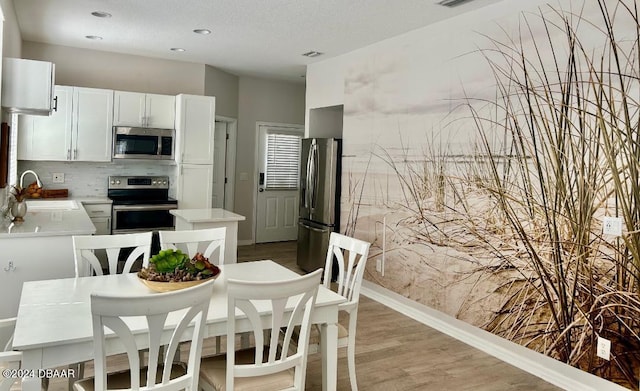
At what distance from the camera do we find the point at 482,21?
3.79 metres

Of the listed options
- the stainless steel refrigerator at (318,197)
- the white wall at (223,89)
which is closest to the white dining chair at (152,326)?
the stainless steel refrigerator at (318,197)

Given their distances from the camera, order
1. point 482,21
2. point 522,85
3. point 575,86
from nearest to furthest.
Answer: point 575,86
point 522,85
point 482,21

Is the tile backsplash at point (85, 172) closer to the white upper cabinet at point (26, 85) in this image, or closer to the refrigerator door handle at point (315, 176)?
the refrigerator door handle at point (315, 176)

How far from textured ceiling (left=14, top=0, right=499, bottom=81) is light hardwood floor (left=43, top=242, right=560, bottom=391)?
8.94 ft

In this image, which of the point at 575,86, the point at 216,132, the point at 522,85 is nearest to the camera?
the point at 575,86

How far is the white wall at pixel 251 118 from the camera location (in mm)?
7504

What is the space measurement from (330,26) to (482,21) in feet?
4.58

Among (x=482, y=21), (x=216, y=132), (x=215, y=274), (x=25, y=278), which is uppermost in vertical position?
(x=482, y=21)

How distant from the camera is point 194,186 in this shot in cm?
608

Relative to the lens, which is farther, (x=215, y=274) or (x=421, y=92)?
(x=421, y=92)

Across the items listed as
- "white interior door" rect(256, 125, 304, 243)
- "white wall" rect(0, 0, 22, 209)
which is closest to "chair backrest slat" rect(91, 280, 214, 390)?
"white wall" rect(0, 0, 22, 209)

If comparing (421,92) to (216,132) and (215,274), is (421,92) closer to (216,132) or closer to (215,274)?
(215,274)

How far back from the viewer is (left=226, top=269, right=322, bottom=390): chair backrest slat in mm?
1867

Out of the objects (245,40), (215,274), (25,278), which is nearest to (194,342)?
(215,274)
